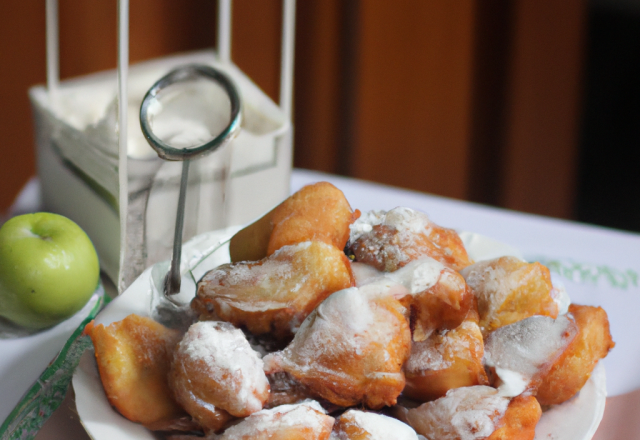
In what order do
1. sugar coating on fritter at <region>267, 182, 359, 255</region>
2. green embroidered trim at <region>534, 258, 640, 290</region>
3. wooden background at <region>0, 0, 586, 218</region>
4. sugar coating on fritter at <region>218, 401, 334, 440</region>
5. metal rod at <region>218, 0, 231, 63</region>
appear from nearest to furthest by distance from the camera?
1. sugar coating on fritter at <region>218, 401, 334, 440</region>
2. sugar coating on fritter at <region>267, 182, 359, 255</region>
3. green embroidered trim at <region>534, 258, 640, 290</region>
4. metal rod at <region>218, 0, 231, 63</region>
5. wooden background at <region>0, 0, 586, 218</region>

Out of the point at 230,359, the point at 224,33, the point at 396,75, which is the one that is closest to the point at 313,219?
the point at 230,359

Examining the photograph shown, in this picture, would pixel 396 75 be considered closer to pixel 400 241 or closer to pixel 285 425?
pixel 400 241

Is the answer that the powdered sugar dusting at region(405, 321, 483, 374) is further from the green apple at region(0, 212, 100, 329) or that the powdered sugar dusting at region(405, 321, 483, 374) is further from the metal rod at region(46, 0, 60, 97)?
the metal rod at region(46, 0, 60, 97)

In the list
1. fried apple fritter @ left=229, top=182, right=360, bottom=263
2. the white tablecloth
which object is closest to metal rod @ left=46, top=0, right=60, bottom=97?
the white tablecloth

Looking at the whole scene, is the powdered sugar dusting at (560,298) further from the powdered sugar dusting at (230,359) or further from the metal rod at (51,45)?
the metal rod at (51,45)

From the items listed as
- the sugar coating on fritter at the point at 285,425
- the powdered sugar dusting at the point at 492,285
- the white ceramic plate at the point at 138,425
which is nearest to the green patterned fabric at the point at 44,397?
the white ceramic plate at the point at 138,425

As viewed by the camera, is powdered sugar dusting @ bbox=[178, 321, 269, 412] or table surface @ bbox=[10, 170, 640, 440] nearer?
powdered sugar dusting @ bbox=[178, 321, 269, 412]
